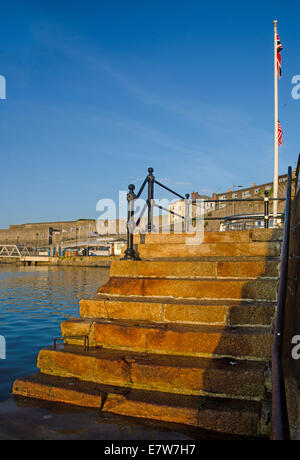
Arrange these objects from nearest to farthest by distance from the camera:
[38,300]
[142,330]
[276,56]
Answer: [142,330] → [276,56] → [38,300]

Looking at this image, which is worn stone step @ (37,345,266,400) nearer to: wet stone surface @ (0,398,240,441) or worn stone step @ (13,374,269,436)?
worn stone step @ (13,374,269,436)

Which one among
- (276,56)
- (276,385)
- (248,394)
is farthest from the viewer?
(276,56)

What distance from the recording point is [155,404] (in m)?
3.28

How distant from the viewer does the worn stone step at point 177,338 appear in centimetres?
372

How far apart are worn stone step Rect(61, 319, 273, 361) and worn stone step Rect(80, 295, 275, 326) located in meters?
0.13

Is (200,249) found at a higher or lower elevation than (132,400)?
higher

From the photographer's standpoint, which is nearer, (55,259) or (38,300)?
(38,300)

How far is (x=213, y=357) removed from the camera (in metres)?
3.85

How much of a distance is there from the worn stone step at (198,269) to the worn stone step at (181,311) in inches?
23.7

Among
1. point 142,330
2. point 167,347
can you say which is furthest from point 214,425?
point 142,330

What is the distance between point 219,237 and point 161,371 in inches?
132
